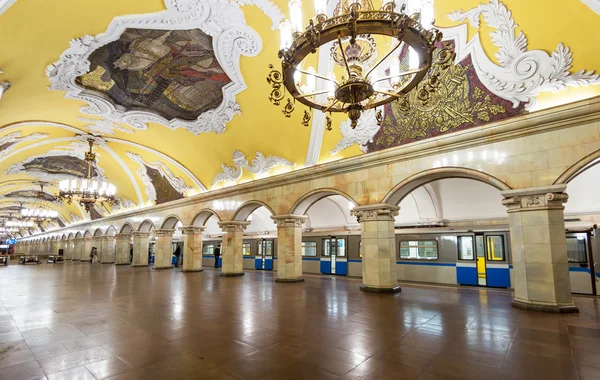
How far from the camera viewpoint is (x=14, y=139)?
11602mm

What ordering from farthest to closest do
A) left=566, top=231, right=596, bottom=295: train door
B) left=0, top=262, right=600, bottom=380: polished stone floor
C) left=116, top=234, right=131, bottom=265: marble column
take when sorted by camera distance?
1. left=116, top=234, right=131, bottom=265: marble column
2. left=566, top=231, right=596, bottom=295: train door
3. left=0, top=262, right=600, bottom=380: polished stone floor

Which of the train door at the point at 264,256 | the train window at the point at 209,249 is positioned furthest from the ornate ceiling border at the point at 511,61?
the train window at the point at 209,249

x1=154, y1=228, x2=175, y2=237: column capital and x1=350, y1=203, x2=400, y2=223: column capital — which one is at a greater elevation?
x1=350, y1=203, x2=400, y2=223: column capital

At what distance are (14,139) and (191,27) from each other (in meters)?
9.60

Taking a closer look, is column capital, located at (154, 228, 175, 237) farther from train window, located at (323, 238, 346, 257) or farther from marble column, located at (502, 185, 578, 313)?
marble column, located at (502, 185, 578, 313)

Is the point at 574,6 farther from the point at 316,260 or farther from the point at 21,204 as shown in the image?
the point at 21,204

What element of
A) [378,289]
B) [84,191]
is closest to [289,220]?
[378,289]

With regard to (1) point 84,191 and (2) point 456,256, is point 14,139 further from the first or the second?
(2) point 456,256

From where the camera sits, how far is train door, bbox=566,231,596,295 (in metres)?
7.77

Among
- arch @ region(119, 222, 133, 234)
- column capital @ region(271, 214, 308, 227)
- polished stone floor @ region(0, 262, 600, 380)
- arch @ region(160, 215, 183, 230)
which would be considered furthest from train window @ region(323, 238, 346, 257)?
arch @ region(119, 222, 133, 234)

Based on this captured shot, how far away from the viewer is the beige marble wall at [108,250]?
23219 mm

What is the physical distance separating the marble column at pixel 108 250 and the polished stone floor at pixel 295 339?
1774cm

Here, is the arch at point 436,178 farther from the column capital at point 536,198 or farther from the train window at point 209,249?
the train window at point 209,249

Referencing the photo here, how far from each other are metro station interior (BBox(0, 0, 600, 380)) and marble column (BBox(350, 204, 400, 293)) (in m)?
0.06
